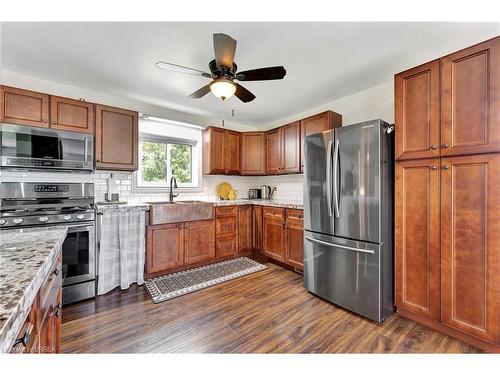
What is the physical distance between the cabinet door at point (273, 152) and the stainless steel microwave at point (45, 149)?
8.31 ft

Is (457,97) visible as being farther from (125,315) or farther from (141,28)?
(125,315)

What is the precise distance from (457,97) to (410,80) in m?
0.39

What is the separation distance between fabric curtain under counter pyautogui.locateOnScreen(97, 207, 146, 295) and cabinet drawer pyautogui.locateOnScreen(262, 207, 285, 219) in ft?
5.64

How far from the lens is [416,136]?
1.87 m

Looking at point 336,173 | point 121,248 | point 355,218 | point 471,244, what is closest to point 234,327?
point 355,218

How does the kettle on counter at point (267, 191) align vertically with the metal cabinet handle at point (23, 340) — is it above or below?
above

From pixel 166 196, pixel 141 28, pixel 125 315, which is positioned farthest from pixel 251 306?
pixel 141 28

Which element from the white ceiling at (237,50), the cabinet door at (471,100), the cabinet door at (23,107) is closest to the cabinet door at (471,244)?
the cabinet door at (471,100)

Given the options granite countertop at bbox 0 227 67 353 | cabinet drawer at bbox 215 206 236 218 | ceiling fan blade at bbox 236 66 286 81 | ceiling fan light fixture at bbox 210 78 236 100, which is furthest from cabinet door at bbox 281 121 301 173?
granite countertop at bbox 0 227 67 353

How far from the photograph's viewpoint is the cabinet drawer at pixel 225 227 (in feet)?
11.1

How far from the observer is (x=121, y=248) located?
2508 millimetres

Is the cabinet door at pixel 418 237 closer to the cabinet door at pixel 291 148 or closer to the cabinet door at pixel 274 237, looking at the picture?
the cabinet door at pixel 274 237

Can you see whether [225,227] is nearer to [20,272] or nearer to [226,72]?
[226,72]

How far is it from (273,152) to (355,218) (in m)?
2.05
